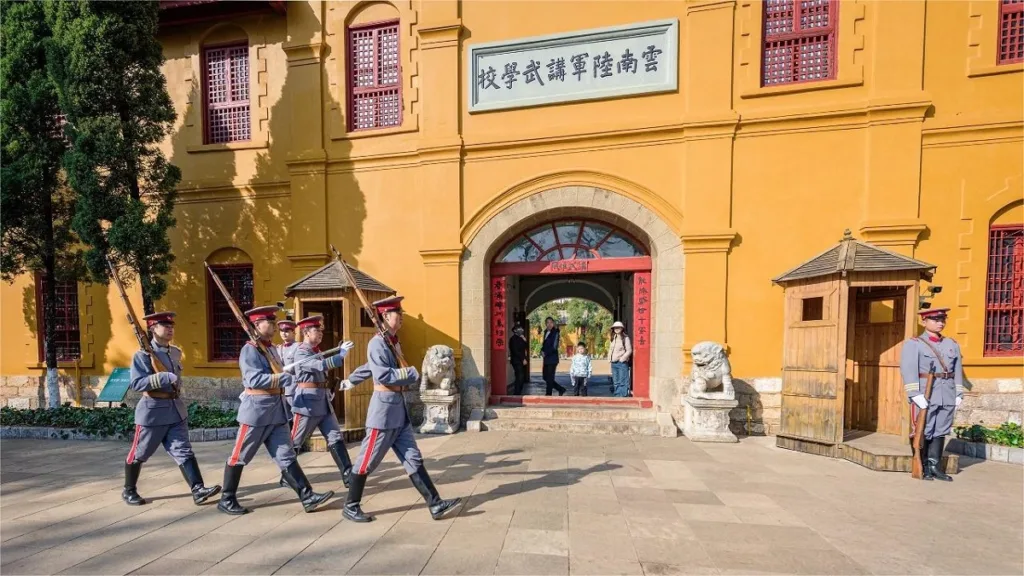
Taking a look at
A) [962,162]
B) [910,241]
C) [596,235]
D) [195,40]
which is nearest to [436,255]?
[596,235]

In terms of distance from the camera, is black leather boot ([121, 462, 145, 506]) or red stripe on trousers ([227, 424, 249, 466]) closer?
red stripe on trousers ([227, 424, 249, 466])

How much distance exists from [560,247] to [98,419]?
27.2 feet

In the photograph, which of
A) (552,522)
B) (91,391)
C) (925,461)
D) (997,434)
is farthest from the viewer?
(91,391)

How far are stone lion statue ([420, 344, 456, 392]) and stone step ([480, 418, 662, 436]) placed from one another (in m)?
0.97

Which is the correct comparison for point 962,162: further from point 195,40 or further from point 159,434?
point 195,40

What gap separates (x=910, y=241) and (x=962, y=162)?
4.48ft

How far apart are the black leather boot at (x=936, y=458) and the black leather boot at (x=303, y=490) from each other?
22.0 ft

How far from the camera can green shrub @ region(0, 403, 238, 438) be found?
662 cm

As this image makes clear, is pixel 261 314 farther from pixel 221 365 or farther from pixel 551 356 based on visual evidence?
pixel 551 356

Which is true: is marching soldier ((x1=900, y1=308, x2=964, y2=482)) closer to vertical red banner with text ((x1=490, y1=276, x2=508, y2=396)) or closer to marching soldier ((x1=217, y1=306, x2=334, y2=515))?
vertical red banner with text ((x1=490, y1=276, x2=508, y2=396))

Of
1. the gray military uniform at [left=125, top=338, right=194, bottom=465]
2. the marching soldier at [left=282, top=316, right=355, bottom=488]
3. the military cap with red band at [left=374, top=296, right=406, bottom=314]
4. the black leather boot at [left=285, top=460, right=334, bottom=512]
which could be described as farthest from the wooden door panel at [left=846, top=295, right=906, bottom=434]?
the gray military uniform at [left=125, top=338, right=194, bottom=465]

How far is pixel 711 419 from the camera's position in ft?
20.2

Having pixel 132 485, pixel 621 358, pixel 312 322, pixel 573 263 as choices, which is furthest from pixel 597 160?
pixel 132 485

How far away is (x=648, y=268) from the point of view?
7.27 m
